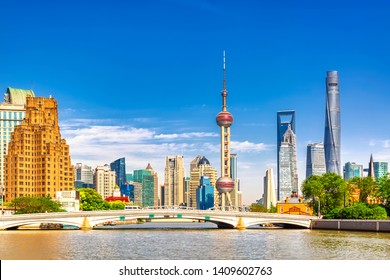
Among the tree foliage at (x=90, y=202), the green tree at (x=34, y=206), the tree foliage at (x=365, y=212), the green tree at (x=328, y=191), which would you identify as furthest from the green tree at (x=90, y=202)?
the tree foliage at (x=365, y=212)

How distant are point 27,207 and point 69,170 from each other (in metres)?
40.6

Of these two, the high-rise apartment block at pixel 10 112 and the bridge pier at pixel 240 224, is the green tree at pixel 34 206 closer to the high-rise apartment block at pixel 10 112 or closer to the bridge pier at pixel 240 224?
the bridge pier at pixel 240 224

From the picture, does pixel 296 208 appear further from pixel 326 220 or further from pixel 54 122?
pixel 54 122

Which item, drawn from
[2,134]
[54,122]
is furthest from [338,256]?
[2,134]

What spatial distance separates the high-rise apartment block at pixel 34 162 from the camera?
502 ft

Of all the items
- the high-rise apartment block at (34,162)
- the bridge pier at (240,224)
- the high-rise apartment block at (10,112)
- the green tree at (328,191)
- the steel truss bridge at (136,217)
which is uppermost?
the high-rise apartment block at (10,112)

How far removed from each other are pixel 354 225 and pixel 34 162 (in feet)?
280

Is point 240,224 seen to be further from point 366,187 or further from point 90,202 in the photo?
point 90,202

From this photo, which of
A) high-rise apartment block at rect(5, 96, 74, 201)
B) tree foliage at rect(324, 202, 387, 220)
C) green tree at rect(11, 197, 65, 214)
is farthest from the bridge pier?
high-rise apartment block at rect(5, 96, 74, 201)

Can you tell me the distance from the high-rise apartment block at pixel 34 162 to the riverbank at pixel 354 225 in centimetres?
6954

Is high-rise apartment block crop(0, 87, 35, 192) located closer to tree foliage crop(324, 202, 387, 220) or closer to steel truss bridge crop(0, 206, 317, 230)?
steel truss bridge crop(0, 206, 317, 230)

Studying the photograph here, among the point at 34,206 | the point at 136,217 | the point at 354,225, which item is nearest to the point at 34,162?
the point at 34,206
